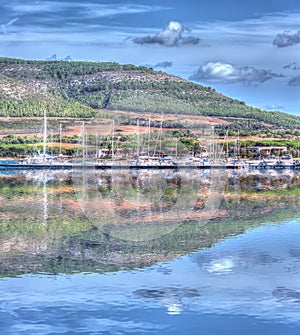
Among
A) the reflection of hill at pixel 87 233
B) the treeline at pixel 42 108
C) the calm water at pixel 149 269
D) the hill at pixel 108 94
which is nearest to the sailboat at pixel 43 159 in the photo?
the hill at pixel 108 94

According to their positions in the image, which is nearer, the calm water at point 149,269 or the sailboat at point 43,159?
the calm water at point 149,269

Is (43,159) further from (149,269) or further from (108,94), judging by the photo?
(149,269)

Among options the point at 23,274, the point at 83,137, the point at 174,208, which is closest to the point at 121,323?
the point at 23,274

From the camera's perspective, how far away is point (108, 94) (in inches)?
4112

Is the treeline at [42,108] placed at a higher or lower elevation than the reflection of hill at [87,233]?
higher

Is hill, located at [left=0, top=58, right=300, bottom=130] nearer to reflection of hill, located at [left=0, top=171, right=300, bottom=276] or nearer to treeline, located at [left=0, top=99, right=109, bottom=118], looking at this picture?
treeline, located at [left=0, top=99, right=109, bottom=118]

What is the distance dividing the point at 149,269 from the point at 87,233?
602 cm

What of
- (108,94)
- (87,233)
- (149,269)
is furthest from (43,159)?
(149,269)

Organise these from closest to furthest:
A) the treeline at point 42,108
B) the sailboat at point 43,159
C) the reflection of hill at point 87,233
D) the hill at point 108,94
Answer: the reflection of hill at point 87,233 < the sailboat at point 43,159 < the treeline at point 42,108 < the hill at point 108,94

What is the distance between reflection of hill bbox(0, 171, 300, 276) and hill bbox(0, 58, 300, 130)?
163ft

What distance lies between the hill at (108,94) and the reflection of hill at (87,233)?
1956 inches

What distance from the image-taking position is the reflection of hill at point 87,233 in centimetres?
1917

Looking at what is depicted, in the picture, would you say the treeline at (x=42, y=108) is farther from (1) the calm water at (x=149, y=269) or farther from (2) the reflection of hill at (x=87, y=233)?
(1) the calm water at (x=149, y=269)

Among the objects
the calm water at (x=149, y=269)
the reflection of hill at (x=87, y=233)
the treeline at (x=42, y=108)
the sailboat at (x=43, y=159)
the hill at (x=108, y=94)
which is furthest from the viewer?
the hill at (x=108, y=94)
